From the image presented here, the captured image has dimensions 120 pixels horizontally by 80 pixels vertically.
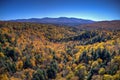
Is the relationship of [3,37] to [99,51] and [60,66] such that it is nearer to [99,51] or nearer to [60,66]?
[60,66]

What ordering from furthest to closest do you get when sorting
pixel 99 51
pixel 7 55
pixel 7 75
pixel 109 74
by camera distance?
pixel 7 55
pixel 99 51
pixel 7 75
pixel 109 74

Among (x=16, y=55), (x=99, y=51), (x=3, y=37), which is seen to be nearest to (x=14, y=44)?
(x=3, y=37)

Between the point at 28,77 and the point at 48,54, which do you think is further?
the point at 48,54

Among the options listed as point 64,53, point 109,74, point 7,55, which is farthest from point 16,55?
point 109,74

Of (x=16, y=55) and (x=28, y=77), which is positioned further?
(x=16, y=55)

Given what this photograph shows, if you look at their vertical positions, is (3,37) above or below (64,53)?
above

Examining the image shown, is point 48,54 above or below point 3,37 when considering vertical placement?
below

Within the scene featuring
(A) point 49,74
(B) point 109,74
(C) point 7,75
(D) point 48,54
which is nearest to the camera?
(B) point 109,74

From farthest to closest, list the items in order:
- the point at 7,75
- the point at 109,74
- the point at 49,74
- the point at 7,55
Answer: the point at 7,55
the point at 49,74
the point at 7,75
the point at 109,74

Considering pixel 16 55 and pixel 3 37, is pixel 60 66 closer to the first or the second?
pixel 16 55
